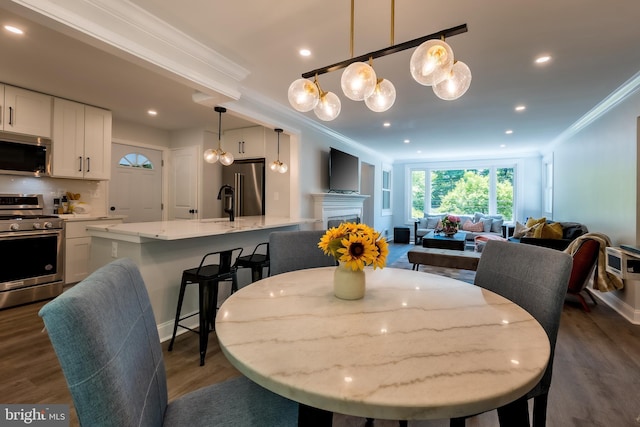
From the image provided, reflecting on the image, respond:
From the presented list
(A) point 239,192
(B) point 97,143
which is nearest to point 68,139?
(B) point 97,143

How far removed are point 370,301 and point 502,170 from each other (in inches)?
307

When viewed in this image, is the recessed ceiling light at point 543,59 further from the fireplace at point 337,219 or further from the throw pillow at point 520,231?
the throw pillow at point 520,231

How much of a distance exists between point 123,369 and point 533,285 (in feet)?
4.87

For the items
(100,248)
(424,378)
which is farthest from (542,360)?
(100,248)

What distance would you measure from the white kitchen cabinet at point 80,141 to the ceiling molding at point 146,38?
8.22ft

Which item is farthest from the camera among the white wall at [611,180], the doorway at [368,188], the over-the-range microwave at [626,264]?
the doorway at [368,188]

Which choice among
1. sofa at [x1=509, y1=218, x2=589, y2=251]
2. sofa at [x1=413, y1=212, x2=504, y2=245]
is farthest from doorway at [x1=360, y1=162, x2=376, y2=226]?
sofa at [x1=509, y1=218, x2=589, y2=251]

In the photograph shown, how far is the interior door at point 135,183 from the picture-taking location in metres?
4.72

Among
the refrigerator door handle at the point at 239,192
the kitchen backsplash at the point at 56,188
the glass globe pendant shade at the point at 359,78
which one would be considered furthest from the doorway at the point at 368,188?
the glass globe pendant shade at the point at 359,78

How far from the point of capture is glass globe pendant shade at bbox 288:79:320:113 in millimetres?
1450

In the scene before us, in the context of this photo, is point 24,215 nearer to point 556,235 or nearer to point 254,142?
point 254,142

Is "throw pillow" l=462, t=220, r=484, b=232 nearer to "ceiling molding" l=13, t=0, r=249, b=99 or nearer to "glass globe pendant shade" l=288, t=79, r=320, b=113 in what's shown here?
"ceiling molding" l=13, t=0, r=249, b=99

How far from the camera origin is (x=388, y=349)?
80 cm

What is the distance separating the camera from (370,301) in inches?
46.7
